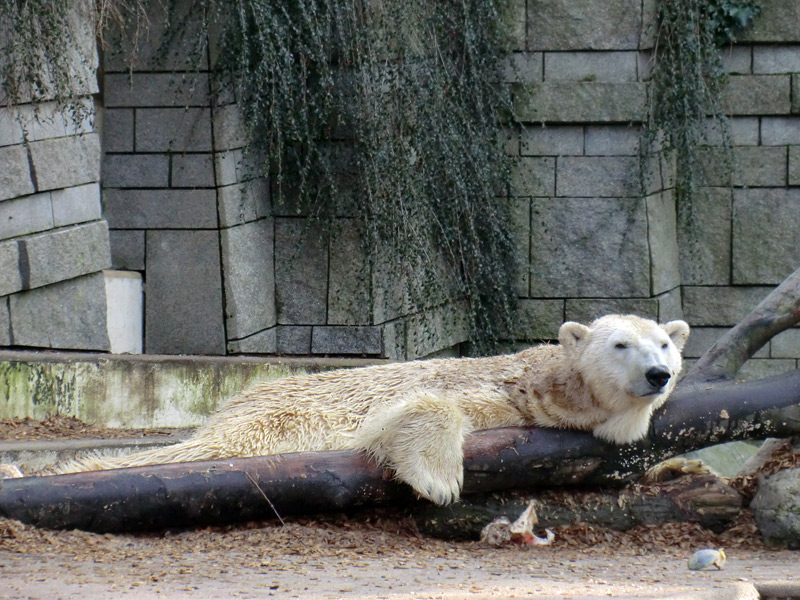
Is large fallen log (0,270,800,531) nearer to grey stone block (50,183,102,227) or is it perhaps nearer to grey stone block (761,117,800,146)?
grey stone block (50,183,102,227)

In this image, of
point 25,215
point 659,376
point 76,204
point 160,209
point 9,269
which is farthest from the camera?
point 160,209

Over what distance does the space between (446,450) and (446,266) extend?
3494 millimetres

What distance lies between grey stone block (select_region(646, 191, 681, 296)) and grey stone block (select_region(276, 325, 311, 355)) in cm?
250

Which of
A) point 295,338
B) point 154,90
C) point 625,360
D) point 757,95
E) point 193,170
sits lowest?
point 295,338

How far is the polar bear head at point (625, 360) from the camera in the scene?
13.3 feet

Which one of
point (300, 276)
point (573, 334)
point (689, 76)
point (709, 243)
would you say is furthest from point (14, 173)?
point (709, 243)

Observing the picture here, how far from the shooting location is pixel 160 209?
650 cm

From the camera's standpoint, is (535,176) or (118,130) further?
(535,176)

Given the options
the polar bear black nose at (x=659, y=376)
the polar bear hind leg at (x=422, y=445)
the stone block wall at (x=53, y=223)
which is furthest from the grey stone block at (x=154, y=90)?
the polar bear black nose at (x=659, y=376)

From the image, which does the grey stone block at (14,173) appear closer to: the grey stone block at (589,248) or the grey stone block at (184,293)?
the grey stone block at (184,293)

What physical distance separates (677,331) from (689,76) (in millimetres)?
3428

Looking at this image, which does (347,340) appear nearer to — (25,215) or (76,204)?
(76,204)

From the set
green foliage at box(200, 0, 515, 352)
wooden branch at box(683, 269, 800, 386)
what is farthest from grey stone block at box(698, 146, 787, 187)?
wooden branch at box(683, 269, 800, 386)

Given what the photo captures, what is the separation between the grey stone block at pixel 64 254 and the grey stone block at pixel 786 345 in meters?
4.76
